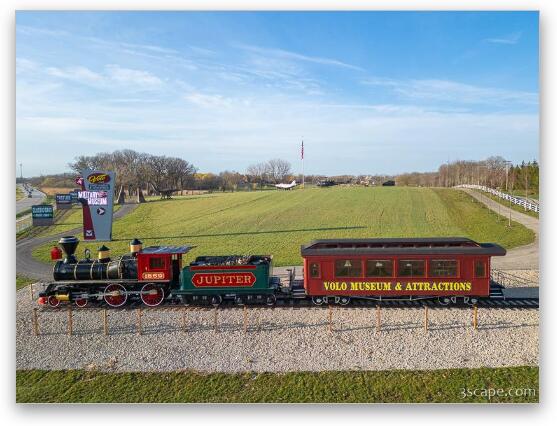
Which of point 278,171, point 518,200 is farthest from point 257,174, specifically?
point 518,200

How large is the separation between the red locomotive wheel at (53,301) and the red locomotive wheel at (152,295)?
13.1 ft

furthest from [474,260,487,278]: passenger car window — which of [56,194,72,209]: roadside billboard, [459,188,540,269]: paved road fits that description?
[56,194,72,209]: roadside billboard

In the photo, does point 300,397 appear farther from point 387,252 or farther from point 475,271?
point 475,271

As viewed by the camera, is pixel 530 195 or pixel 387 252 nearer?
pixel 387 252

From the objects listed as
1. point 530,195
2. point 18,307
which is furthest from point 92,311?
point 530,195

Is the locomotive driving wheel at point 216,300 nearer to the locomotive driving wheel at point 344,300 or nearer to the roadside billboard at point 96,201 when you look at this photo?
the locomotive driving wheel at point 344,300

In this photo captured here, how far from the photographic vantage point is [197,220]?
47219mm

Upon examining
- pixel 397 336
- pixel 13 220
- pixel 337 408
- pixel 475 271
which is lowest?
pixel 337 408

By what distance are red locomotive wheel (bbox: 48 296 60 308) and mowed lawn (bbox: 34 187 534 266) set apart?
39.1 feet

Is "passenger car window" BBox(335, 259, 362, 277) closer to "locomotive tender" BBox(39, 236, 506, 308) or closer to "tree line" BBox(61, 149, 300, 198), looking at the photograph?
"locomotive tender" BBox(39, 236, 506, 308)

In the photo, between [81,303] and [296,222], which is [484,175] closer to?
[296,222]

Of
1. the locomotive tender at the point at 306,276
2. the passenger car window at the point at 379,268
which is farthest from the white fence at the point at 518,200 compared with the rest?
the passenger car window at the point at 379,268

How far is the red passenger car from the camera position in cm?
1702

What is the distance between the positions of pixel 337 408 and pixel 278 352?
10.0 feet
